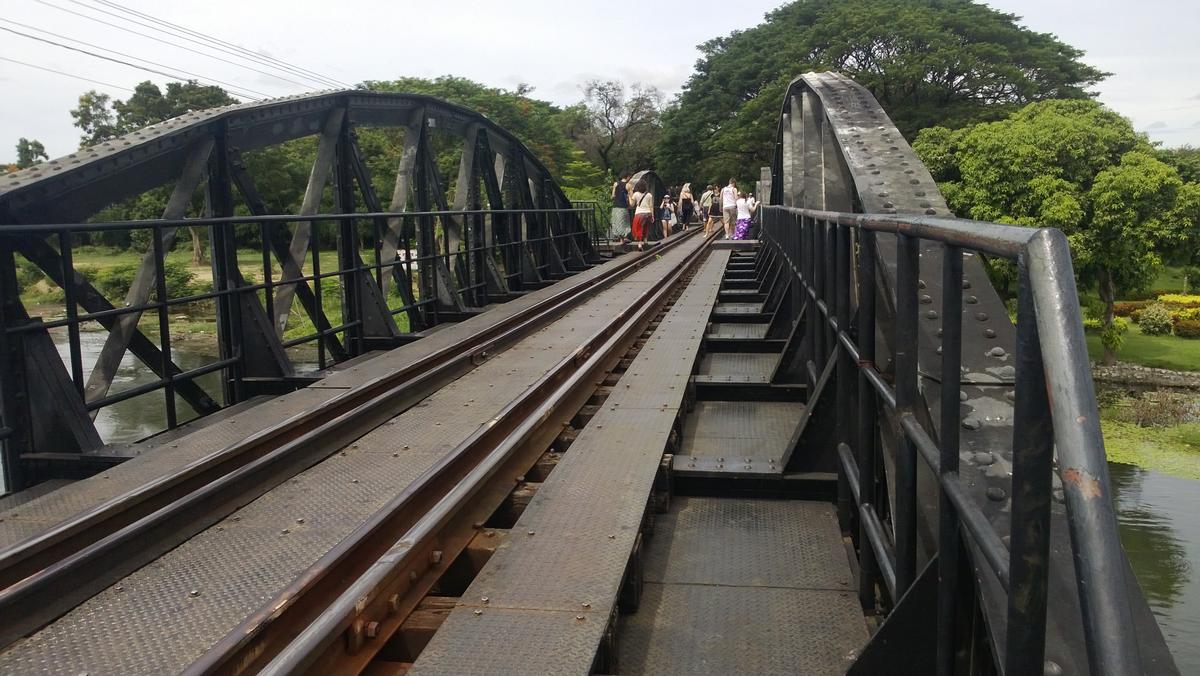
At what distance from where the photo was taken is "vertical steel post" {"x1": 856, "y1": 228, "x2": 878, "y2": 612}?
310cm

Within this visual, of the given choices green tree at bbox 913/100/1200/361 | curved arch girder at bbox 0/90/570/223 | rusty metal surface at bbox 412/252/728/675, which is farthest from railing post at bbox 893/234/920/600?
green tree at bbox 913/100/1200/361

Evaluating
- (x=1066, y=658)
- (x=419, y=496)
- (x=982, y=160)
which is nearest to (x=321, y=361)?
(x=419, y=496)

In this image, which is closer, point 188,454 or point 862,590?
point 862,590

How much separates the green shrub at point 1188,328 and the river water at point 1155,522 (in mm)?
18379

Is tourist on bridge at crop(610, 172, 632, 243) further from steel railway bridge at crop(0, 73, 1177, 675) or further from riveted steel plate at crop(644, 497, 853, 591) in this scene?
riveted steel plate at crop(644, 497, 853, 591)

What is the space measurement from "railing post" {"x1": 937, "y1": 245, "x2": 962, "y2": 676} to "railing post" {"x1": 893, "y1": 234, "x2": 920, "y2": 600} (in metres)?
0.37

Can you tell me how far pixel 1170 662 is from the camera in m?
1.47

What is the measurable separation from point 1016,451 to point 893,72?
46287 mm

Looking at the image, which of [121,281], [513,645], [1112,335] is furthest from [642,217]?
[513,645]

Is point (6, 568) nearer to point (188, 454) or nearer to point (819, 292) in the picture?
point (188, 454)

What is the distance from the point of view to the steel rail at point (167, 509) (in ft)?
10.7

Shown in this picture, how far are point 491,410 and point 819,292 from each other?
2.16m

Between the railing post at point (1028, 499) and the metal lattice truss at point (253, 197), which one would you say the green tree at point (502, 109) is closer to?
the metal lattice truss at point (253, 197)

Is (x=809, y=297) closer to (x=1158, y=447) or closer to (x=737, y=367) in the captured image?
(x=737, y=367)
